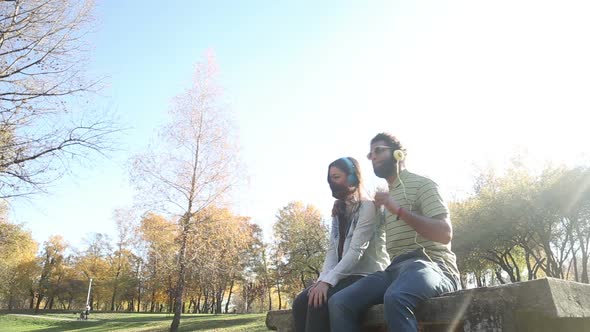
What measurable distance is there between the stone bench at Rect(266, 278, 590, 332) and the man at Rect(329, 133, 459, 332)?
173 millimetres

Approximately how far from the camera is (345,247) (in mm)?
3006

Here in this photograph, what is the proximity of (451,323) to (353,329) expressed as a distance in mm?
638

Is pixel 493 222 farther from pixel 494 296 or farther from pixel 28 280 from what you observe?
pixel 28 280

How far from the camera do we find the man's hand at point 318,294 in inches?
105

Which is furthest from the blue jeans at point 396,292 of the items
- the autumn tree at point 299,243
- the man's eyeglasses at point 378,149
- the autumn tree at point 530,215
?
the autumn tree at point 299,243

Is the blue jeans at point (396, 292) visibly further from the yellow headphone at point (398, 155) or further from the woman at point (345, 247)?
the yellow headphone at point (398, 155)

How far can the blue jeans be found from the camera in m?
2.12

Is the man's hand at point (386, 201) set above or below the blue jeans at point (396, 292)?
above

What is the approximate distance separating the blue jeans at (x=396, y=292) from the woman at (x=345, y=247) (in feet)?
0.64

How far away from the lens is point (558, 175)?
20.8 m

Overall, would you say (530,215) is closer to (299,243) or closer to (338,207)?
(299,243)

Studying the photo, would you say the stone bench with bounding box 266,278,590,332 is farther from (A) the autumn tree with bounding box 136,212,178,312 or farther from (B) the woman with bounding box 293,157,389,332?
(A) the autumn tree with bounding box 136,212,178,312

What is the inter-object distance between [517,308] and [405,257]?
93 centimetres

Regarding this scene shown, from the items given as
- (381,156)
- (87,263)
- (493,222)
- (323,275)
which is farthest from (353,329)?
(87,263)
